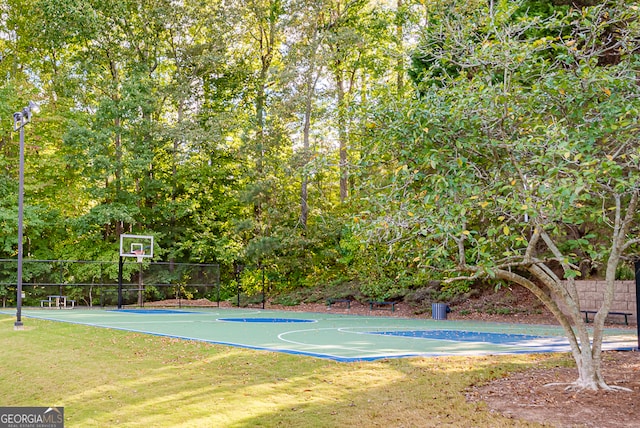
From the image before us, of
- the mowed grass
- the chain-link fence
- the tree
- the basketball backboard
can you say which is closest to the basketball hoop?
the basketball backboard

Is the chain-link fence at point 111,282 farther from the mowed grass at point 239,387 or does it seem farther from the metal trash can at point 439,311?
the mowed grass at point 239,387

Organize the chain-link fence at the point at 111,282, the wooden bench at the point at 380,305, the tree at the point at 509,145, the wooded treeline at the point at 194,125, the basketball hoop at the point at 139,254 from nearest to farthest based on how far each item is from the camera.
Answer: the tree at the point at 509,145 → the wooden bench at the point at 380,305 → the basketball hoop at the point at 139,254 → the chain-link fence at the point at 111,282 → the wooded treeline at the point at 194,125

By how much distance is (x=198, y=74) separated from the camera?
30859 mm

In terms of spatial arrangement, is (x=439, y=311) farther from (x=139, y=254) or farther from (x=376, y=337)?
(x=139, y=254)

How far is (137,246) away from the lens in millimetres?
26641

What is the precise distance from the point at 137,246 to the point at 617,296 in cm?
1845

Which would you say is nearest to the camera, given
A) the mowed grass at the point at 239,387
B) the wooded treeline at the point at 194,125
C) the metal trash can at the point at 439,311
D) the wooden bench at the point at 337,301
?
the mowed grass at the point at 239,387

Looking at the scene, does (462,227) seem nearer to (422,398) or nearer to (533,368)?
(422,398)

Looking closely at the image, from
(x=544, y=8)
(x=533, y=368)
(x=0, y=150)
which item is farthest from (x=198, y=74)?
(x=533, y=368)

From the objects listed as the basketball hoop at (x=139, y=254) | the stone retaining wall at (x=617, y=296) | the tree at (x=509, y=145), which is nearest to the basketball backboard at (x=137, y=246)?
the basketball hoop at (x=139, y=254)

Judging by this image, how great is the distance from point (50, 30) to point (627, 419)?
27769 millimetres

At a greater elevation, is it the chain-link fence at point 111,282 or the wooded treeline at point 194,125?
the wooded treeline at point 194,125

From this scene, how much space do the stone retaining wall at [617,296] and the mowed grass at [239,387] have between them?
835cm

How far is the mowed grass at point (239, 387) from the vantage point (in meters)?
6.24
